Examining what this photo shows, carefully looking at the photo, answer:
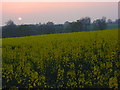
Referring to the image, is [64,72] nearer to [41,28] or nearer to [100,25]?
[41,28]

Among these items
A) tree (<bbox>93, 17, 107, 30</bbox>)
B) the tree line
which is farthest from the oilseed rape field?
tree (<bbox>93, 17, 107, 30</bbox>)

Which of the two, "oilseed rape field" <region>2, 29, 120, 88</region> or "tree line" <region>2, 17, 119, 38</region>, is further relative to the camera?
"tree line" <region>2, 17, 119, 38</region>

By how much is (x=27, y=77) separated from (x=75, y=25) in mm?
61713

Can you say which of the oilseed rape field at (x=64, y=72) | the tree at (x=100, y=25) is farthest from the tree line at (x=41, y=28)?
the oilseed rape field at (x=64, y=72)

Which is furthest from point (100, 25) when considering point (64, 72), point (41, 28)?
point (64, 72)

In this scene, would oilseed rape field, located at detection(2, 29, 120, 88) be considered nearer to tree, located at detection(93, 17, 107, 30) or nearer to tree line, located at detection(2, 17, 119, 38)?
tree line, located at detection(2, 17, 119, 38)

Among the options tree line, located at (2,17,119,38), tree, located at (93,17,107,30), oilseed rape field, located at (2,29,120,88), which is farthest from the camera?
tree, located at (93,17,107,30)

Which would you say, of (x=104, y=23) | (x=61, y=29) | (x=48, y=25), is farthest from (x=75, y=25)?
(x=104, y=23)

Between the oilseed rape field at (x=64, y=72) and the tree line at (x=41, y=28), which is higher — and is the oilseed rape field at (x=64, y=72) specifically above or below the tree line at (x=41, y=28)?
below

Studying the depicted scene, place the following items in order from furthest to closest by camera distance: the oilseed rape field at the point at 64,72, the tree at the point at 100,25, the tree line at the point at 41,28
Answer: the tree at the point at 100,25, the tree line at the point at 41,28, the oilseed rape field at the point at 64,72

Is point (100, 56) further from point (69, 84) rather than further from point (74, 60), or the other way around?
point (69, 84)

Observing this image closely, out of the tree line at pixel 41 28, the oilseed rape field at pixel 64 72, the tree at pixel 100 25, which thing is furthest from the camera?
the tree at pixel 100 25

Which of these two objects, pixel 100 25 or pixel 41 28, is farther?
pixel 100 25

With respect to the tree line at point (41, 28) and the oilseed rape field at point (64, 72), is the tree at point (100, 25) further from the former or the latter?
the oilseed rape field at point (64, 72)
